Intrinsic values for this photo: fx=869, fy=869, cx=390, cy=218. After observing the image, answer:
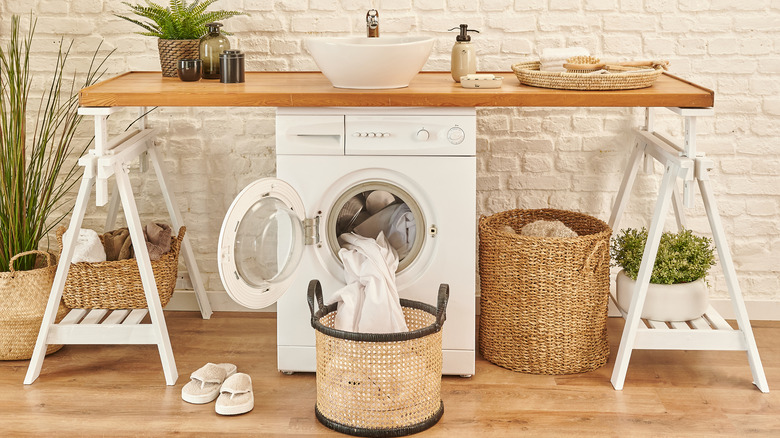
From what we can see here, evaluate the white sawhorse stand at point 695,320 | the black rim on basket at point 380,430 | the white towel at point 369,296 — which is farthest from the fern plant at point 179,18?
the white sawhorse stand at point 695,320

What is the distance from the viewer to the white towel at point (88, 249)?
288 cm

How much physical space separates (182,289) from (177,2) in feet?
3.87

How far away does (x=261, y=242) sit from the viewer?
2527 millimetres

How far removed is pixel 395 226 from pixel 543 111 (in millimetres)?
834

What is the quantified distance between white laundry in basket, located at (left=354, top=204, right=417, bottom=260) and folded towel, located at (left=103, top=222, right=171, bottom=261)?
2.29ft

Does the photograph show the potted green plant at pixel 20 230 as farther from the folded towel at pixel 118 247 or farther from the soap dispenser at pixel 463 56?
the soap dispenser at pixel 463 56

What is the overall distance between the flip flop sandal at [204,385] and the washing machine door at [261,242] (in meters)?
0.37

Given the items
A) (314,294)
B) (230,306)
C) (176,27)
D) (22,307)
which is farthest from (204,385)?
(176,27)

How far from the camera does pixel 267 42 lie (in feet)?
10.8

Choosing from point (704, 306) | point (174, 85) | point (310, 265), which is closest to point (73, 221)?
point (174, 85)

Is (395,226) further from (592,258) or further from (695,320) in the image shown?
(695,320)

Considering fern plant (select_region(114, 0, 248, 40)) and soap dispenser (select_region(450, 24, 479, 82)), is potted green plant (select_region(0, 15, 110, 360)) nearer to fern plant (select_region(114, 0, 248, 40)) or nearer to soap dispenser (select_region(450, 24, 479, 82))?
fern plant (select_region(114, 0, 248, 40))

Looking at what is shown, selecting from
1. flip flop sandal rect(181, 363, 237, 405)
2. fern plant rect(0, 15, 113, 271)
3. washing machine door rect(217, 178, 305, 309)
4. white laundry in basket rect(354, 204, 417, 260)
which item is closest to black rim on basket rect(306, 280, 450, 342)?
washing machine door rect(217, 178, 305, 309)

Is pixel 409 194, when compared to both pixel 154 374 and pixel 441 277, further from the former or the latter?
pixel 154 374
